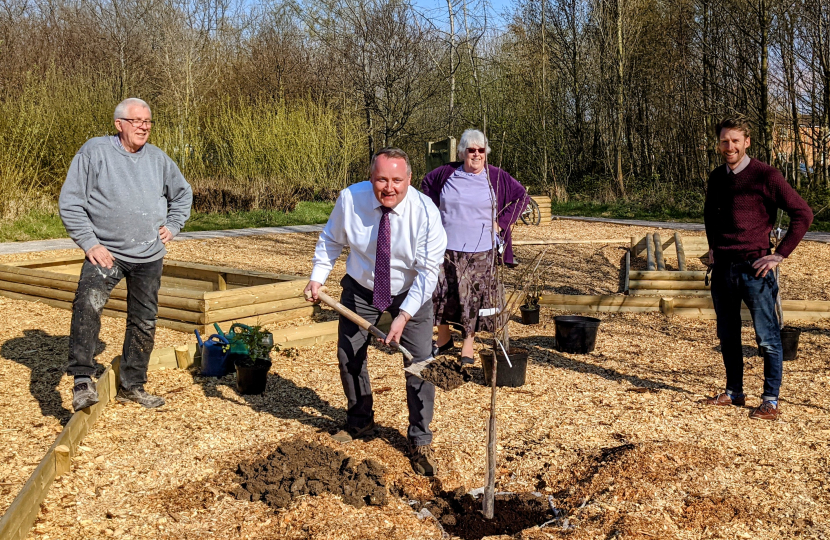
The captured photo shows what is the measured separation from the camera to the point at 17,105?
15555 millimetres

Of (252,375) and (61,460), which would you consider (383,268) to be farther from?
(61,460)

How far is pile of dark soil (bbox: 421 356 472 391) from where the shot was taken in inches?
138

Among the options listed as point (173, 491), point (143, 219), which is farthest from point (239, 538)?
point (143, 219)

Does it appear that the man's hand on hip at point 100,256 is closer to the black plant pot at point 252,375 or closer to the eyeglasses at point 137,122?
the eyeglasses at point 137,122

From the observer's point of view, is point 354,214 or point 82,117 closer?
point 354,214

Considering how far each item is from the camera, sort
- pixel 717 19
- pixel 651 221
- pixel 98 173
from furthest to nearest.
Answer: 1. pixel 717 19
2. pixel 651 221
3. pixel 98 173

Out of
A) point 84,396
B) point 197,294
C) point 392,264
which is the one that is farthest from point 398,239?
point 197,294

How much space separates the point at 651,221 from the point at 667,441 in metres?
13.5

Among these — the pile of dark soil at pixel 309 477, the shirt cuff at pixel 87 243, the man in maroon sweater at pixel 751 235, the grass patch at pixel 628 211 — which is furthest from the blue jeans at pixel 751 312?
the grass patch at pixel 628 211

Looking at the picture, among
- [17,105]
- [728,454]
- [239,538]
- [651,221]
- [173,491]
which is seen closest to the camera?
[239,538]

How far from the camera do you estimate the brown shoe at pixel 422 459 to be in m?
3.68

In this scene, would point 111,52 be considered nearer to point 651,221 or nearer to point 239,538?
point 651,221

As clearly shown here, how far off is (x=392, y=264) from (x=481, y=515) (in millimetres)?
1292

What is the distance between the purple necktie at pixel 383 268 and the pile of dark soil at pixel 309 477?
0.82m
